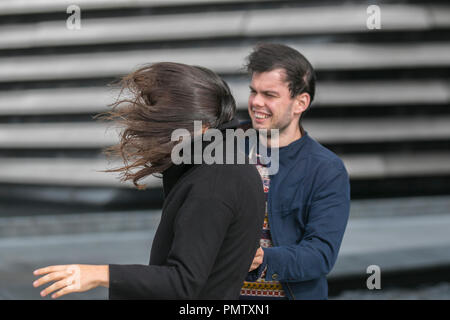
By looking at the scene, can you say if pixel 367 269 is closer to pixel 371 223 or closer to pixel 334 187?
pixel 371 223

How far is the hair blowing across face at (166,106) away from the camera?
1599 mm

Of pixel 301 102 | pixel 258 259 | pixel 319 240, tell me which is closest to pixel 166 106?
pixel 258 259

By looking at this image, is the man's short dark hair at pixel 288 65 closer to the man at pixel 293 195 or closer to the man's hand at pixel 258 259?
the man at pixel 293 195

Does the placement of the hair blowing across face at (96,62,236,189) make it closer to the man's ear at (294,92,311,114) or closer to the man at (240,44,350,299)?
the man at (240,44,350,299)

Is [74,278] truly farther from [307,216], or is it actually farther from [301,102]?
[301,102]

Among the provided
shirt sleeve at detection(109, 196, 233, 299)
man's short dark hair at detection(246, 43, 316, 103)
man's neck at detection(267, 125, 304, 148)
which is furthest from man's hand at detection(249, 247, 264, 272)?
man's short dark hair at detection(246, 43, 316, 103)

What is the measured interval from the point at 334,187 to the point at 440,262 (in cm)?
472

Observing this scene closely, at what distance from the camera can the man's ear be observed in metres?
2.78

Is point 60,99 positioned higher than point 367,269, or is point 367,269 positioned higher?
point 60,99

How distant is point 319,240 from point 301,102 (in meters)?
0.80

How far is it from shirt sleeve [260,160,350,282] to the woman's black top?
460mm

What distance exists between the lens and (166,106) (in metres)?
1.60

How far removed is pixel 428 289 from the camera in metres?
6.23

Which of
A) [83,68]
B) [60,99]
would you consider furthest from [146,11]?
[60,99]
